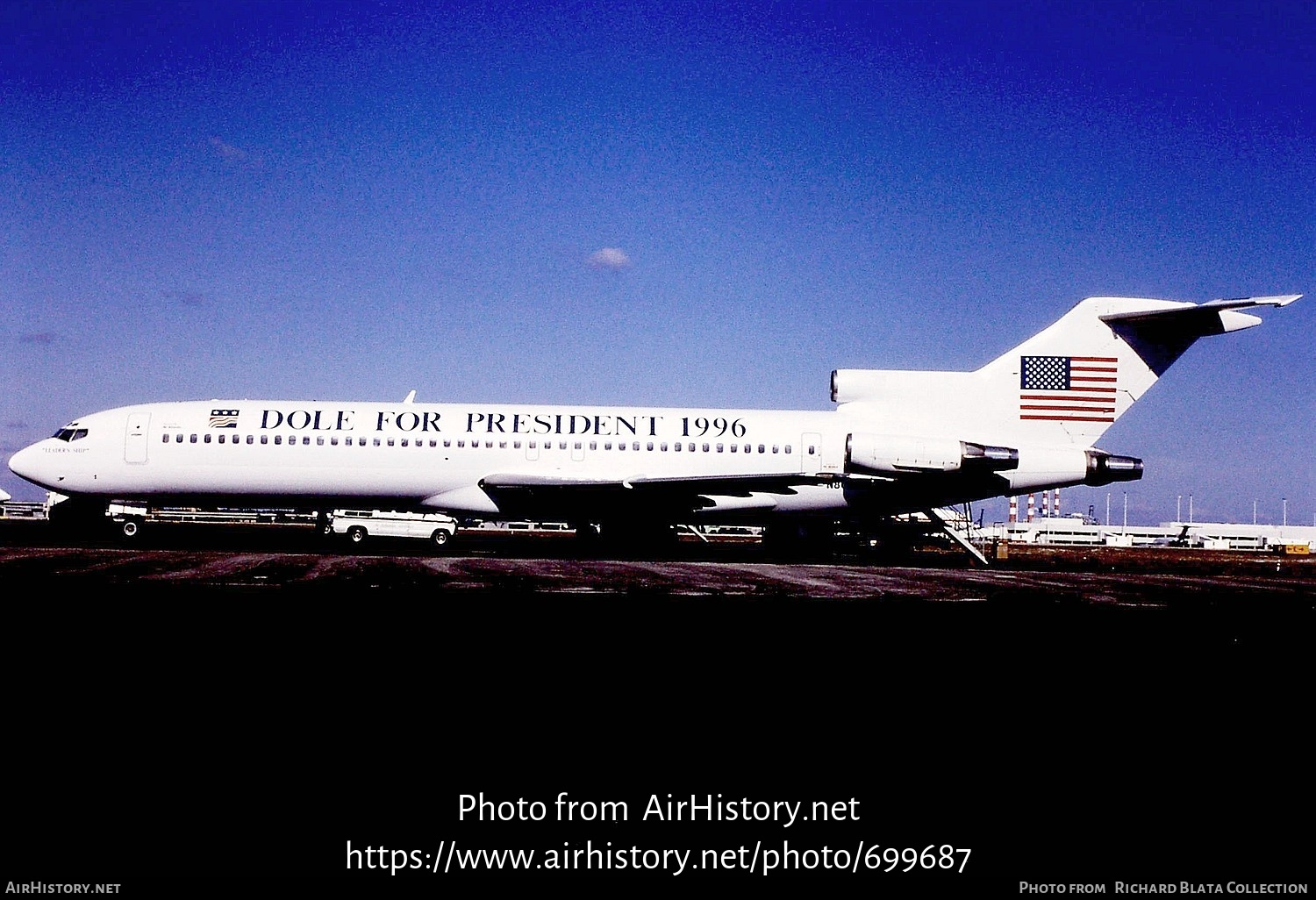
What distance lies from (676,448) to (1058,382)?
11.3 metres

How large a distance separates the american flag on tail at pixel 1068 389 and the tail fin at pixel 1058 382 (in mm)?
25

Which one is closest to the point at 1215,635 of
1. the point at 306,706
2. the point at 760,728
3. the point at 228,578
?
the point at 760,728

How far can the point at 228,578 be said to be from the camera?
460 inches

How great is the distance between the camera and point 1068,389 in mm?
25578

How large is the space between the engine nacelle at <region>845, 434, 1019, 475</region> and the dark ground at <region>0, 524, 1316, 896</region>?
15.7 meters

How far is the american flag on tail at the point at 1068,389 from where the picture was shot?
25.4 meters

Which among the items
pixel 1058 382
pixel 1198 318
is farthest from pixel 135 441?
pixel 1198 318

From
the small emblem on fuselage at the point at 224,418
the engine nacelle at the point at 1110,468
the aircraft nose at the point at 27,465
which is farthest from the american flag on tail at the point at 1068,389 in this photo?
the aircraft nose at the point at 27,465

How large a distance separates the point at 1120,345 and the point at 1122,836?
999 inches

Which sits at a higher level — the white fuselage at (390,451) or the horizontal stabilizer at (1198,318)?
the horizontal stabilizer at (1198,318)

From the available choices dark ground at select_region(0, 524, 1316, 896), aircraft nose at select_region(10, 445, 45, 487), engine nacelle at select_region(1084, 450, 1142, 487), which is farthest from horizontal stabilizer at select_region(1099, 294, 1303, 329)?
aircraft nose at select_region(10, 445, 45, 487)

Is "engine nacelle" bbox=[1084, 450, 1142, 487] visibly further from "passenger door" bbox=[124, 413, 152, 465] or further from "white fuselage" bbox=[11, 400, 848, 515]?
"passenger door" bbox=[124, 413, 152, 465]

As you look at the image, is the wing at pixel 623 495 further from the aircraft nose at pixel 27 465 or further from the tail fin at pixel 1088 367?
the aircraft nose at pixel 27 465

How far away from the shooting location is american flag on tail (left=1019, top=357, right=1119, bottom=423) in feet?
83.5
